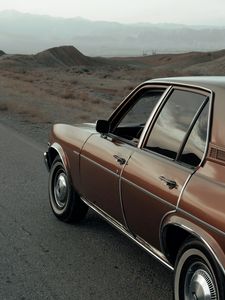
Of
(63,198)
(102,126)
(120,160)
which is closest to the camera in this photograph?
(120,160)

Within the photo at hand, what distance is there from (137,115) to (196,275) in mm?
1843

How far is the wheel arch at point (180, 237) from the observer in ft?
10.9

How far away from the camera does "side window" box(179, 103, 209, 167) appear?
3873 mm

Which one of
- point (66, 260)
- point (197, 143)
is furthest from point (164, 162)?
point (66, 260)

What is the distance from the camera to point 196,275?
3.68 meters

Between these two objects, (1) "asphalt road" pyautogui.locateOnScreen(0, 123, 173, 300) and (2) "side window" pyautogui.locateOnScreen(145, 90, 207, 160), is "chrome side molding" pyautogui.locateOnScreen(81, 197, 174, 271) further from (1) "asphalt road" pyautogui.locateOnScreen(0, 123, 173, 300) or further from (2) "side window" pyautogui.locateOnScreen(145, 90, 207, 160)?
(2) "side window" pyautogui.locateOnScreen(145, 90, 207, 160)

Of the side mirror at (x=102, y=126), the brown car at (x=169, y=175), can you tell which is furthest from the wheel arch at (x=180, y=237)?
the side mirror at (x=102, y=126)

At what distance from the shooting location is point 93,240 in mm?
5676

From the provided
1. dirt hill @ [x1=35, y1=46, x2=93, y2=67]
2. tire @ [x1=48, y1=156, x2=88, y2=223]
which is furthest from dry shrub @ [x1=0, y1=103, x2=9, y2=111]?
dirt hill @ [x1=35, y1=46, x2=93, y2=67]

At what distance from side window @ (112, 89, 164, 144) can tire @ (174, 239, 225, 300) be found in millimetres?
1360

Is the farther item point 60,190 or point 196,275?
point 60,190

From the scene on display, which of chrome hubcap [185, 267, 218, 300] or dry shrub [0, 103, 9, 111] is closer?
chrome hubcap [185, 267, 218, 300]

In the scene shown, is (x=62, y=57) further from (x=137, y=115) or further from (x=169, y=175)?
(x=169, y=175)

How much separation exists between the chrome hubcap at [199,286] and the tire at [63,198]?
2.34 meters
